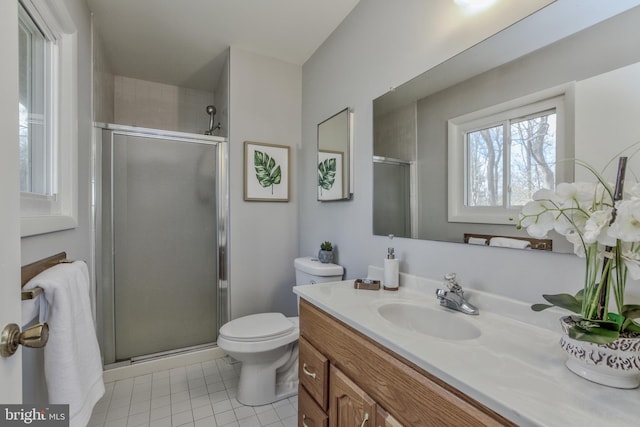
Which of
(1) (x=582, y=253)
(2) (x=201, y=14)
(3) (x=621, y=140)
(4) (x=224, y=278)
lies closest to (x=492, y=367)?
(1) (x=582, y=253)

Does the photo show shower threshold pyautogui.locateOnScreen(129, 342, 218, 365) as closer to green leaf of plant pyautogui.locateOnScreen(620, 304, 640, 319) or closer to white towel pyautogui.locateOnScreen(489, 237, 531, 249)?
white towel pyautogui.locateOnScreen(489, 237, 531, 249)

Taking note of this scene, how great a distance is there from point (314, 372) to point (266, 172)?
62.0 inches

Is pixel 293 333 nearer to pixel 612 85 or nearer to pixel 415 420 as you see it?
pixel 415 420

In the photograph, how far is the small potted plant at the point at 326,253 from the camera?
1.91 metres

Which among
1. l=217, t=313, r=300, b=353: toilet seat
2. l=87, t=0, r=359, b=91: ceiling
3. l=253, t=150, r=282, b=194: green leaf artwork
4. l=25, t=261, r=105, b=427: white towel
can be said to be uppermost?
l=87, t=0, r=359, b=91: ceiling

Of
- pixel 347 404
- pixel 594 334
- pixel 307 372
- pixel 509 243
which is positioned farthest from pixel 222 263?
pixel 594 334

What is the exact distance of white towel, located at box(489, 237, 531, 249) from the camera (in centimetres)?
92

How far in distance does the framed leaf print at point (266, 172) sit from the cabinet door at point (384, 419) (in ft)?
5.75

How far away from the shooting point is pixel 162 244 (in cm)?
214

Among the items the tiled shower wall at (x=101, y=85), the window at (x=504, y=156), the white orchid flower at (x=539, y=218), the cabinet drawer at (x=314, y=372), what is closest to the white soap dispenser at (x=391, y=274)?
the window at (x=504, y=156)

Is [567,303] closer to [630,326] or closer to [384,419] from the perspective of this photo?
[630,326]

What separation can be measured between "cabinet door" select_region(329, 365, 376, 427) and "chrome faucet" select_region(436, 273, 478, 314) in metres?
0.43

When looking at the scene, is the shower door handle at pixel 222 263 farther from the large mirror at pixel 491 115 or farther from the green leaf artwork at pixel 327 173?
the large mirror at pixel 491 115

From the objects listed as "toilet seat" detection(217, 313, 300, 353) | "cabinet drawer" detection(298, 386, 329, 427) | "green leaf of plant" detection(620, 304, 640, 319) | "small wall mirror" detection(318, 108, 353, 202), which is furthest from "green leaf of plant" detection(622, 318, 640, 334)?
"toilet seat" detection(217, 313, 300, 353)
